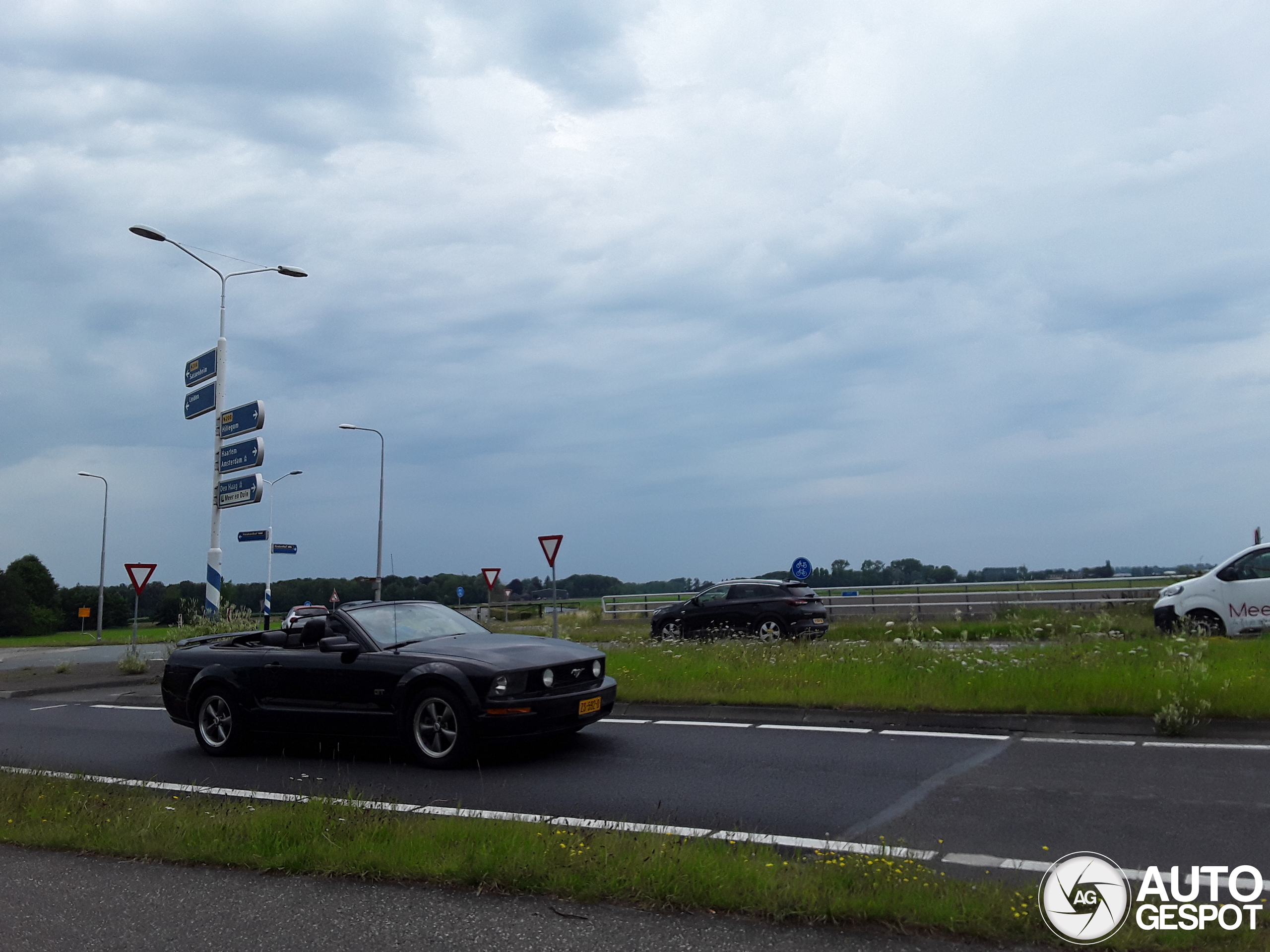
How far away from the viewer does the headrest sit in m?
9.55

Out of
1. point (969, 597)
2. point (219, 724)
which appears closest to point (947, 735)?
point (219, 724)

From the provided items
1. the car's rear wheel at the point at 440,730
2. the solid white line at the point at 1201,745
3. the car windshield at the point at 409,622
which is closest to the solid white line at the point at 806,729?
the solid white line at the point at 1201,745

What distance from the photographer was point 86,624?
108 meters

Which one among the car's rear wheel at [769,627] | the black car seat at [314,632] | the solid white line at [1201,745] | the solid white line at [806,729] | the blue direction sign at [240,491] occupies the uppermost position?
the blue direction sign at [240,491]

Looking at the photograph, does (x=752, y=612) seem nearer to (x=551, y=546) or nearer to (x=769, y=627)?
(x=769, y=627)

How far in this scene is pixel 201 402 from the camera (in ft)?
70.4

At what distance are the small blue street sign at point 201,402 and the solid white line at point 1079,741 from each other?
1779 centimetres

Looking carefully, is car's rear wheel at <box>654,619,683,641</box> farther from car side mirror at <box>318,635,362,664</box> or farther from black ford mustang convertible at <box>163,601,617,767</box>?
car side mirror at <box>318,635,362,664</box>

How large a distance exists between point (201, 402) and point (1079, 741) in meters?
18.9

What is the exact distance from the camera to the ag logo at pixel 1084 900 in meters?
4.09

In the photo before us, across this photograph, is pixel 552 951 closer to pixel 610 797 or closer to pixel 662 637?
pixel 610 797

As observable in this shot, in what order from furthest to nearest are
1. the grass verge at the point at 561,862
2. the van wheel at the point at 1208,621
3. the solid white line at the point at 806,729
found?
the van wheel at the point at 1208,621, the solid white line at the point at 806,729, the grass verge at the point at 561,862

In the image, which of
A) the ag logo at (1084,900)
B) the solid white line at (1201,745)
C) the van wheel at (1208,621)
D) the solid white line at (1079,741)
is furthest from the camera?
the van wheel at (1208,621)

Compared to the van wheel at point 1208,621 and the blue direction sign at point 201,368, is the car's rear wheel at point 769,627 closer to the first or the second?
the van wheel at point 1208,621
